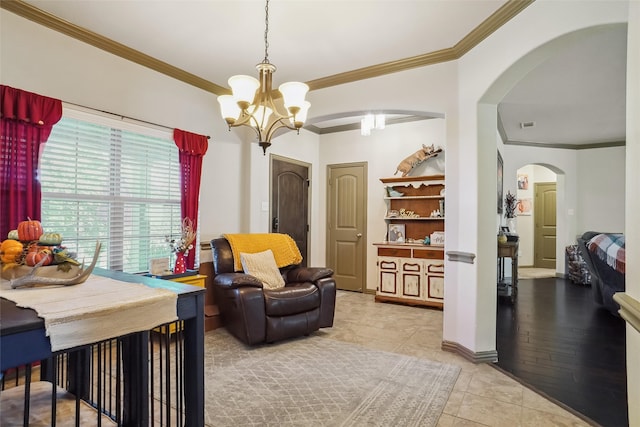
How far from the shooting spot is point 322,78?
3.70 meters

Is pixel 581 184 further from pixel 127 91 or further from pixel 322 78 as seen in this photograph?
pixel 127 91

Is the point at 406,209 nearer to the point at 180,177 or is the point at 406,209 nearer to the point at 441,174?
the point at 441,174

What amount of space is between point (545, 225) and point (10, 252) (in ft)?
30.1

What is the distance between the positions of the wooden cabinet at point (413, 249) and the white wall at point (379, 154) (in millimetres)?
179

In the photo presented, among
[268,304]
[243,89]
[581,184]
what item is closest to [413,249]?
[268,304]

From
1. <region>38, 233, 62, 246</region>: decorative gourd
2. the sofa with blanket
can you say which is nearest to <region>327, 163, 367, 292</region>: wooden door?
the sofa with blanket

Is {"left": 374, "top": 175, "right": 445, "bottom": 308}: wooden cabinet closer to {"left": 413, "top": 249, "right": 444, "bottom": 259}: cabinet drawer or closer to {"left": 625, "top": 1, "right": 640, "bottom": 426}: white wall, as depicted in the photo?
{"left": 413, "top": 249, "right": 444, "bottom": 259}: cabinet drawer

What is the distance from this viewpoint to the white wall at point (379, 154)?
4.95 meters

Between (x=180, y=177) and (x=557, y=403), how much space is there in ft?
11.9

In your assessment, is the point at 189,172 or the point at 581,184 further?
the point at 581,184

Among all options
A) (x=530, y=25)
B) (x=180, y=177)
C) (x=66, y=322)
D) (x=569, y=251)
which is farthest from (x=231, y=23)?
(x=569, y=251)

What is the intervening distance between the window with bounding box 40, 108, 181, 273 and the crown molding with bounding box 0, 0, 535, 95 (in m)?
0.63

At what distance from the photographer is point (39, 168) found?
2539 mm

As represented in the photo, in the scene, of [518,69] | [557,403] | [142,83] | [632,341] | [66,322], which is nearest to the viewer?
[66,322]
